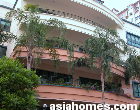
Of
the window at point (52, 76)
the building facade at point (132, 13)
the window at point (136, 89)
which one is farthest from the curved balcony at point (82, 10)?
the building facade at point (132, 13)

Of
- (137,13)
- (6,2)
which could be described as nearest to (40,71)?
(6,2)

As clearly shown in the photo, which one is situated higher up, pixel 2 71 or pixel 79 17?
pixel 79 17

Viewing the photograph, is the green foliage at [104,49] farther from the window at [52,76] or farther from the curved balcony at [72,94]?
the window at [52,76]

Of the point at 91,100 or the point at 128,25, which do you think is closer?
the point at 91,100

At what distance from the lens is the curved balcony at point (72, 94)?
1708 centimetres

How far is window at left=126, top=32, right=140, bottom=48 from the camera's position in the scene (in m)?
27.4

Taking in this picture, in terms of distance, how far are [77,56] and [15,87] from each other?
7905 millimetres

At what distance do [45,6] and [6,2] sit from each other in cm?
525

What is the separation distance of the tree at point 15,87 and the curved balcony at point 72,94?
151 inches

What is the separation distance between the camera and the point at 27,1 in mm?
22500

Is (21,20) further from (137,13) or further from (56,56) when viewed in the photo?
(137,13)

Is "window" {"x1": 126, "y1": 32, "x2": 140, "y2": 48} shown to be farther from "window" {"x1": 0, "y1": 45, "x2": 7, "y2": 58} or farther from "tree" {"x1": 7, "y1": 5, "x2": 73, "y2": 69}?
"window" {"x1": 0, "y1": 45, "x2": 7, "y2": 58}

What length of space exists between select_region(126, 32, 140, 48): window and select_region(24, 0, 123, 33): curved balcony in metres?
2.56

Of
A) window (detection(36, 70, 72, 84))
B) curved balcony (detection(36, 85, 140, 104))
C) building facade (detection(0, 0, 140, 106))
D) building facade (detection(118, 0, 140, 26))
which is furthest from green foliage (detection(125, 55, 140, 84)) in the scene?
building facade (detection(118, 0, 140, 26))
